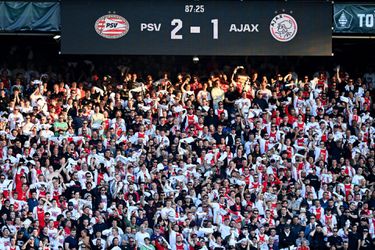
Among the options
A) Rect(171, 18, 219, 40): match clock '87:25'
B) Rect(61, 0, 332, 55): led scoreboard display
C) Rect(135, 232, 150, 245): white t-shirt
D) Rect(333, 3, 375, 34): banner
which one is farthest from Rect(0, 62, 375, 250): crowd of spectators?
Rect(333, 3, 375, 34): banner

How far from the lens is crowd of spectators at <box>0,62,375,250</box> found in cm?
3159

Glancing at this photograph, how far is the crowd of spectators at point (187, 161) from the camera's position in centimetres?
3159

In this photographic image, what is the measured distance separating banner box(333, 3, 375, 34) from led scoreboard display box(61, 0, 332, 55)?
30 centimetres

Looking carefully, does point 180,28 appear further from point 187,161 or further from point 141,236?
point 141,236

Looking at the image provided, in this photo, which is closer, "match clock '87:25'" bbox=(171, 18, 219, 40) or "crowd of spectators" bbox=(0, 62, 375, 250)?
"crowd of spectators" bbox=(0, 62, 375, 250)

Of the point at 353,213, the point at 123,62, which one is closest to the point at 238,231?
the point at 353,213

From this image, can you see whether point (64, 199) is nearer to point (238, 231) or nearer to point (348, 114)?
point (238, 231)

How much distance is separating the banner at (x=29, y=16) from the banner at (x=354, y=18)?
25.6 feet

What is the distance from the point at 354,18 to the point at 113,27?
22.1 feet

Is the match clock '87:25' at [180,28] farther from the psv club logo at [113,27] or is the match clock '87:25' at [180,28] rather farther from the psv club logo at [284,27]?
the psv club logo at [284,27]

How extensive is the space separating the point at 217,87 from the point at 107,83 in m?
3.15

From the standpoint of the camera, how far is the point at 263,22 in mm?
35969

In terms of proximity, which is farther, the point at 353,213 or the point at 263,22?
the point at 263,22

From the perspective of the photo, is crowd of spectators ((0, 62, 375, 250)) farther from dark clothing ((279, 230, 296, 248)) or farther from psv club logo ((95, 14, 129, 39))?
psv club logo ((95, 14, 129, 39))
